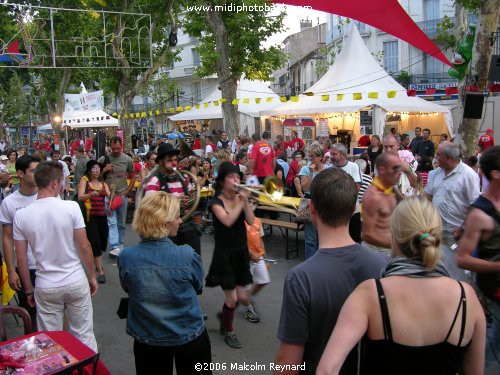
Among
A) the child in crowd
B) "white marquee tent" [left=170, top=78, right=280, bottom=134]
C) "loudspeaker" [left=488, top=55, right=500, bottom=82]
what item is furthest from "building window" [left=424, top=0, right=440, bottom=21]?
the child in crowd

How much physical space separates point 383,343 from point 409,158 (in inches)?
273

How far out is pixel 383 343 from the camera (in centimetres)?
172

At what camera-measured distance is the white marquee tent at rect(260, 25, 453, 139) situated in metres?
15.0

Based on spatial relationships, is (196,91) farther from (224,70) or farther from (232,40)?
(224,70)

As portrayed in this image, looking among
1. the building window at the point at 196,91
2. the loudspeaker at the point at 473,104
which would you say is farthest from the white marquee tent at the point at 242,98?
the building window at the point at 196,91

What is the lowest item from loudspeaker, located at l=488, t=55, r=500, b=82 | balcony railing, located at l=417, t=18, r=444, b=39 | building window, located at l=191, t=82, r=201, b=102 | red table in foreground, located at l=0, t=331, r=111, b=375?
red table in foreground, located at l=0, t=331, r=111, b=375

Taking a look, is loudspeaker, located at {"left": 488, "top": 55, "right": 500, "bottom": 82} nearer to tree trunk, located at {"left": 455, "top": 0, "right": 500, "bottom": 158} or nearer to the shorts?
tree trunk, located at {"left": 455, "top": 0, "right": 500, "bottom": 158}

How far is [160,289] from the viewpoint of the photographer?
2.64 meters

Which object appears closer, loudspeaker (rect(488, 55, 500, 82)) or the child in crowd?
the child in crowd

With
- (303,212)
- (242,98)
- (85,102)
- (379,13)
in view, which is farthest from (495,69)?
(85,102)

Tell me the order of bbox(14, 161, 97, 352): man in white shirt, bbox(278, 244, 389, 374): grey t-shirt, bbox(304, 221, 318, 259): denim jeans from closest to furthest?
bbox(278, 244, 389, 374): grey t-shirt
bbox(14, 161, 97, 352): man in white shirt
bbox(304, 221, 318, 259): denim jeans

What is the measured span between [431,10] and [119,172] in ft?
99.4

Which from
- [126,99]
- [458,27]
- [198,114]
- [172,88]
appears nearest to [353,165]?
[458,27]

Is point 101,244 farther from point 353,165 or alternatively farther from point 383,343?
point 383,343
